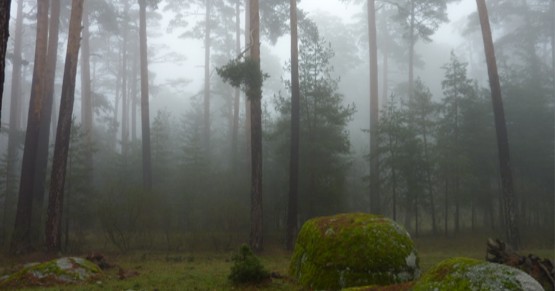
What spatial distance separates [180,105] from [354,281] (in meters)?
61.9

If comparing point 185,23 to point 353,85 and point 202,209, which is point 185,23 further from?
point 353,85

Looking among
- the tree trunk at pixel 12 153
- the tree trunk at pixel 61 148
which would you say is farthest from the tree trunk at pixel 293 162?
the tree trunk at pixel 12 153

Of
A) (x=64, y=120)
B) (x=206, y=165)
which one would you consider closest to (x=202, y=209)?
(x=206, y=165)

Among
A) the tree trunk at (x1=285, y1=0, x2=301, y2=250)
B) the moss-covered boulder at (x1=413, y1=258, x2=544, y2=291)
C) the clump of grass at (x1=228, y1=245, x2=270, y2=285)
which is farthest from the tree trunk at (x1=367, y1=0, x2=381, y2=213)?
the moss-covered boulder at (x1=413, y1=258, x2=544, y2=291)

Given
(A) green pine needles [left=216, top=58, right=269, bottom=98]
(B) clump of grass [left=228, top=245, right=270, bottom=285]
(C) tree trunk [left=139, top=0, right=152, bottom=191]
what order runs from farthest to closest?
(C) tree trunk [left=139, top=0, right=152, bottom=191], (A) green pine needles [left=216, top=58, right=269, bottom=98], (B) clump of grass [left=228, top=245, right=270, bottom=285]

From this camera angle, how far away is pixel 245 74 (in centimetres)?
1442

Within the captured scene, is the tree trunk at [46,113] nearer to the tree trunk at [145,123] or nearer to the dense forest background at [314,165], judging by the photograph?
the dense forest background at [314,165]

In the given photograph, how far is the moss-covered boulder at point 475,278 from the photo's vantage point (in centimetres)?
349

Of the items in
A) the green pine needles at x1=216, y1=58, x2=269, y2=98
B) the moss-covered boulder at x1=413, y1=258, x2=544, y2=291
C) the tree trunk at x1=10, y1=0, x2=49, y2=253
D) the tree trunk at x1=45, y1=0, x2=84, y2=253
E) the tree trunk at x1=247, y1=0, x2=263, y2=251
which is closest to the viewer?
the moss-covered boulder at x1=413, y1=258, x2=544, y2=291

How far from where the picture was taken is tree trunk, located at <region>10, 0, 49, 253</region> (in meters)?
14.0

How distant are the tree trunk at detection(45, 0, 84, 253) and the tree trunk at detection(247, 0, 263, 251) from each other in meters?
6.87

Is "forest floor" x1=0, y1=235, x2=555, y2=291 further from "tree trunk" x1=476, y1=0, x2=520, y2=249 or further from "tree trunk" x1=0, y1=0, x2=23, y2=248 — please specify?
"tree trunk" x1=0, y1=0, x2=23, y2=248

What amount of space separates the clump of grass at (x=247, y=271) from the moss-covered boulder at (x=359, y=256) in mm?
999

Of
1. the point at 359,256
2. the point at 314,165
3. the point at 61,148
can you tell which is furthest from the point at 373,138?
the point at 61,148
